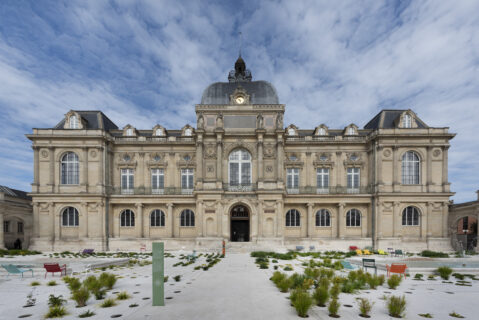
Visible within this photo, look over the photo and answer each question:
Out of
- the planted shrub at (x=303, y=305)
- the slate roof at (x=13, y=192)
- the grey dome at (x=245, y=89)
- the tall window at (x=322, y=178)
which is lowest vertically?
the planted shrub at (x=303, y=305)

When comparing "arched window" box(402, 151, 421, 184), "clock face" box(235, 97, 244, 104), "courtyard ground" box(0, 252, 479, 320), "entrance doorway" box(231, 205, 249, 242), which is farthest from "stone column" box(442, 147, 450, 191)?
"clock face" box(235, 97, 244, 104)

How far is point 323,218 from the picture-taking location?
35.6m

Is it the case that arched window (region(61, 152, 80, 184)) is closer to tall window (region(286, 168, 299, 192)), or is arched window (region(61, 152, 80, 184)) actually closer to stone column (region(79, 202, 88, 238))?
stone column (region(79, 202, 88, 238))

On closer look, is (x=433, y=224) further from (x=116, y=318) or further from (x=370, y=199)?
(x=116, y=318)

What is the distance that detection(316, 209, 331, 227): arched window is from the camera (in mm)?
35500

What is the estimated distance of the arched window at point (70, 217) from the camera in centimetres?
3372

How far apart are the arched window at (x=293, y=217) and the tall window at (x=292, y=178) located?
10.6 feet

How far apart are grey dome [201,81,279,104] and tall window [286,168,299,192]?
9725 mm

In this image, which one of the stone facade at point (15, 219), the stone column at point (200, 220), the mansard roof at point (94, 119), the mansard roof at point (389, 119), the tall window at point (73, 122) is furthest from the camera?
the mansard roof at point (94, 119)

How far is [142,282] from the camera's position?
14727 millimetres

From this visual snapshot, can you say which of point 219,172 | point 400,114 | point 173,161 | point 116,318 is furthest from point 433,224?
point 116,318

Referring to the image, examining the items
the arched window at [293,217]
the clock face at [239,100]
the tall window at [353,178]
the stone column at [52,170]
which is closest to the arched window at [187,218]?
the arched window at [293,217]

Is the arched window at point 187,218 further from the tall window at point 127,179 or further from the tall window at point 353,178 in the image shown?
the tall window at point 353,178

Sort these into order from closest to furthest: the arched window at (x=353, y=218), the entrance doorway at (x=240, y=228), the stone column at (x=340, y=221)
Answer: the stone column at (x=340, y=221), the arched window at (x=353, y=218), the entrance doorway at (x=240, y=228)
